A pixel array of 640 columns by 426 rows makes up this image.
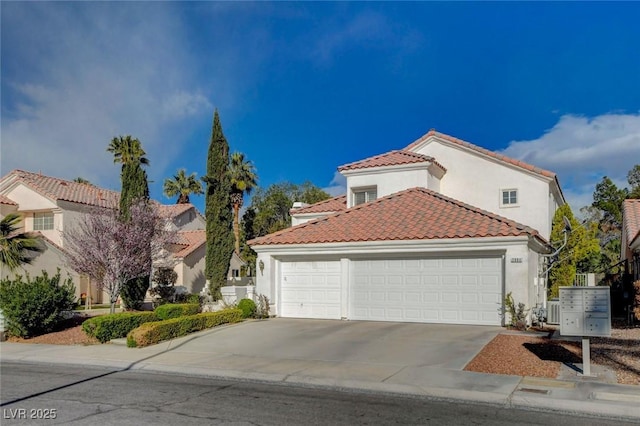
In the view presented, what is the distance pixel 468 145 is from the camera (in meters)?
24.1

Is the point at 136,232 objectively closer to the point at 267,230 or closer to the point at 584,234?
the point at 584,234

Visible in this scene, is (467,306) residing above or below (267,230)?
below

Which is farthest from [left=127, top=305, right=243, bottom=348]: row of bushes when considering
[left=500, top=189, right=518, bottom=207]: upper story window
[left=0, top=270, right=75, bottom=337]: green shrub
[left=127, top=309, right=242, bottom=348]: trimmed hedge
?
[left=500, top=189, right=518, bottom=207]: upper story window

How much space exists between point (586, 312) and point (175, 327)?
10.8m

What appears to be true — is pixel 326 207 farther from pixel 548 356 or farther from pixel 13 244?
pixel 548 356

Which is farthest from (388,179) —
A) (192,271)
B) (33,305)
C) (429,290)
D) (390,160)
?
(192,271)

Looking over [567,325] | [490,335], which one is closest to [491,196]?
[490,335]

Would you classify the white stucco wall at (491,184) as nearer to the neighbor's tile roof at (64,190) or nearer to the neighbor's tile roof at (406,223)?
the neighbor's tile roof at (406,223)

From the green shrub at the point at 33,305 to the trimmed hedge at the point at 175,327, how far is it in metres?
4.13

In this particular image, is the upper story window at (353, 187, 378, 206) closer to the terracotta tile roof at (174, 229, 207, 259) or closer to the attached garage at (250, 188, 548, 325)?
the attached garage at (250, 188, 548, 325)

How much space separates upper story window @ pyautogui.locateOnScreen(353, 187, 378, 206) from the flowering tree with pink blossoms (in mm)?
8702

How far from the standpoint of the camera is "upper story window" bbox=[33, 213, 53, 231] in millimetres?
31297

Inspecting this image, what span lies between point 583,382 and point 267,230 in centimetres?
4585

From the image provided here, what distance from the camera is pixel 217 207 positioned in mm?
24922
